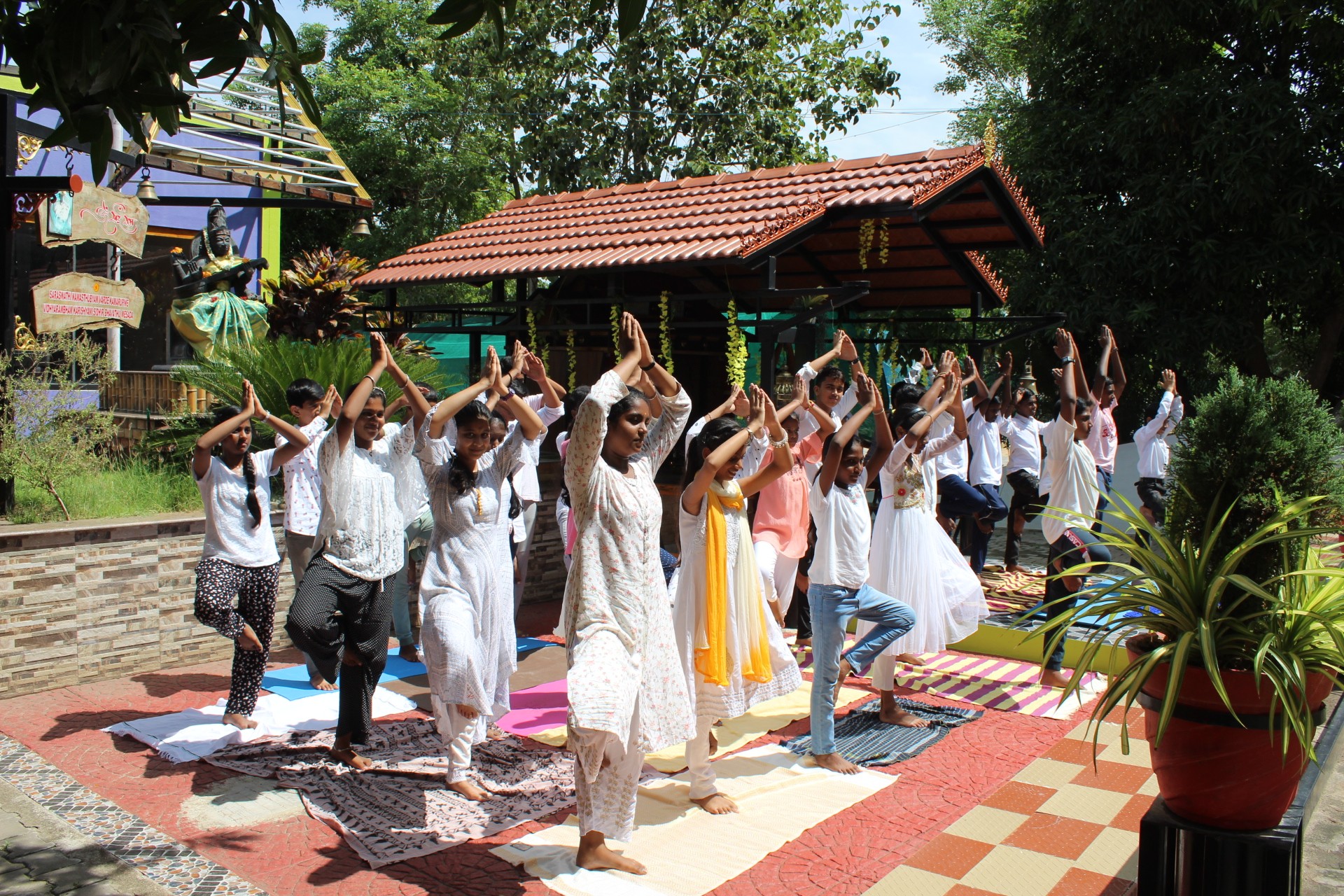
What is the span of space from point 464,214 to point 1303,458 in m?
19.8

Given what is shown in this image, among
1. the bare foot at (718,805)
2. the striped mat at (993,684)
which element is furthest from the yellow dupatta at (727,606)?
the striped mat at (993,684)

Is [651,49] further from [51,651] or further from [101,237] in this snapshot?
[51,651]

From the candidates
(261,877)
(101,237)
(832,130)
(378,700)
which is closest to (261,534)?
(378,700)

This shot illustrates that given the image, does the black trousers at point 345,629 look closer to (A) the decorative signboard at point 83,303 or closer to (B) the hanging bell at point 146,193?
(A) the decorative signboard at point 83,303

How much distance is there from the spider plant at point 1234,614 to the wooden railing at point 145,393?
9994 mm

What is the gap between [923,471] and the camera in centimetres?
629

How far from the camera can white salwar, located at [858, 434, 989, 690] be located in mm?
6176

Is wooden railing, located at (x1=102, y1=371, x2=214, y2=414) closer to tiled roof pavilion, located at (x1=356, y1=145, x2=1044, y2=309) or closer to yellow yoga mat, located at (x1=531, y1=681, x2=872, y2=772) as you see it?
tiled roof pavilion, located at (x1=356, y1=145, x2=1044, y2=309)

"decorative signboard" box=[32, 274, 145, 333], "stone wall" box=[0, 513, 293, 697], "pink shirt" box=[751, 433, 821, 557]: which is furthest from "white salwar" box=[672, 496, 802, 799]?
"decorative signboard" box=[32, 274, 145, 333]

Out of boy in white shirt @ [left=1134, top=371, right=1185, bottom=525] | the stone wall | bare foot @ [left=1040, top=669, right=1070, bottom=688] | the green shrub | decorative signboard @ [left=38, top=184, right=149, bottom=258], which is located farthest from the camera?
boy in white shirt @ [left=1134, top=371, right=1185, bottom=525]

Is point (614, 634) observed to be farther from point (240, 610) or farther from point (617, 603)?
point (240, 610)

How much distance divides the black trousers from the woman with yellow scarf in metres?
1.62

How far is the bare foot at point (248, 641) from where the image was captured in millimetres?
5789

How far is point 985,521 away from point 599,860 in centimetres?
649
